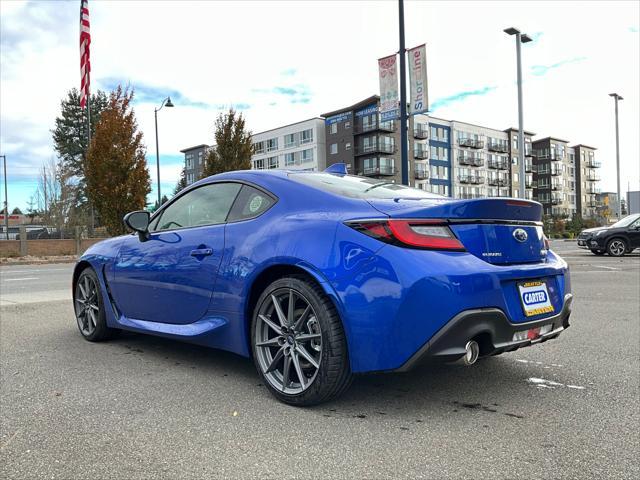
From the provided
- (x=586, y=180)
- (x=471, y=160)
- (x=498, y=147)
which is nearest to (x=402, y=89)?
(x=471, y=160)

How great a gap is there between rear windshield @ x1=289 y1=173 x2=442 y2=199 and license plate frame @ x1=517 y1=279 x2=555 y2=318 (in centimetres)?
82

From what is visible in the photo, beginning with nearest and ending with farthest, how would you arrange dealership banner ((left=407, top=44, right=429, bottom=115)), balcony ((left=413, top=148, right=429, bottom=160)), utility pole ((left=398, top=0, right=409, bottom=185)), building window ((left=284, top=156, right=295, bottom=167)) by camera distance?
dealership banner ((left=407, top=44, right=429, bottom=115)), utility pole ((left=398, top=0, right=409, bottom=185)), balcony ((left=413, top=148, right=429, bottom=160)), building window ((left=284, top=156, right=295, bottom=167))

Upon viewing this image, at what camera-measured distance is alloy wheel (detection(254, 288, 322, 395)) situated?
10.0ft

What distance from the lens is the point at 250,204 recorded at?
3.62 meters

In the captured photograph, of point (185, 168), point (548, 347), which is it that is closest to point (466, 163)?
point (185, 168)

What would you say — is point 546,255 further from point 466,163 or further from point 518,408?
point 466,163

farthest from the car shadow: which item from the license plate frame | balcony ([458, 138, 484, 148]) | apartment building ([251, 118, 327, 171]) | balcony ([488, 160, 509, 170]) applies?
balcony ([488, 160, 509, 170])

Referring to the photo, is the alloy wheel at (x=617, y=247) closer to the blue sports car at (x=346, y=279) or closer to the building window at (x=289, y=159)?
the blue sports car at (x=346, y=279)

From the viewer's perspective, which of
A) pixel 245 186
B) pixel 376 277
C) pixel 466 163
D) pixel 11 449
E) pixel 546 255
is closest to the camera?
pixel 11 449

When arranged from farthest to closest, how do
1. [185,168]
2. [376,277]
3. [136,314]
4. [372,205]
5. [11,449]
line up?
1. [185,168]
2. [136,314]
3. [372,205]
4. [376,277]
5. [11,449]

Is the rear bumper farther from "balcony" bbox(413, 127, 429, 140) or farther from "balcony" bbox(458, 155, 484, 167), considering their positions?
"balcony" bbox(458, 155, 484, 167)

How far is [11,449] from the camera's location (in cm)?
254

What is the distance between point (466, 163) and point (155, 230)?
82333mm

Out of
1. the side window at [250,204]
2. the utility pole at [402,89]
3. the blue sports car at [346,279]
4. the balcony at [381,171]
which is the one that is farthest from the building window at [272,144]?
the side window at [250,204]
